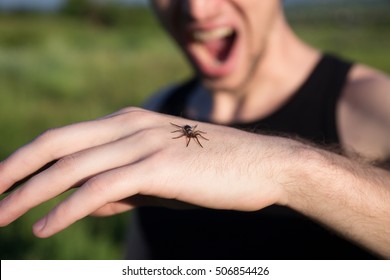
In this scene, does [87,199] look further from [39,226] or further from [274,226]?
[274,226]

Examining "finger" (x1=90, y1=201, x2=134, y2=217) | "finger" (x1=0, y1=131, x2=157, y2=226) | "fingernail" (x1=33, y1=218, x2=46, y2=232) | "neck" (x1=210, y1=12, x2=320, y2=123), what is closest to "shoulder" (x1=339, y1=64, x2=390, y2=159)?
"neck" (x1=210, y1=12, x2=320, y2=123)

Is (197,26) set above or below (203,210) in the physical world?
above

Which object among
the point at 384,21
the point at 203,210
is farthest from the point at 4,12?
the point at 203,210

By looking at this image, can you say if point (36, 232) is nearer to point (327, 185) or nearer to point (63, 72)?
point (327, 185)

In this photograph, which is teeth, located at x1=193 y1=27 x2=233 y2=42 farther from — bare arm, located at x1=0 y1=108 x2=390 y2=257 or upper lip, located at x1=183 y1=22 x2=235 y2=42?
bare arm, located at x1=0 y1=108 x2=390 y2=257

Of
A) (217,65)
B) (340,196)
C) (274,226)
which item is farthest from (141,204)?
(217,65)

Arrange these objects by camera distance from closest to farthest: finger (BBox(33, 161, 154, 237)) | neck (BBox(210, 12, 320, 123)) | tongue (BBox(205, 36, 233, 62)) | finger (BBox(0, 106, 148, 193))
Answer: finger (BBox(33, 161, 154, 237)), finger (BBox(0, 106, 148, 193)), neck (BBox(210, 12, 320, 123)), tongue (BBox(205, 36, 233, 62))
